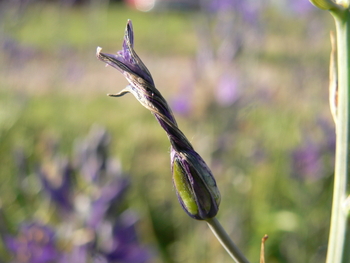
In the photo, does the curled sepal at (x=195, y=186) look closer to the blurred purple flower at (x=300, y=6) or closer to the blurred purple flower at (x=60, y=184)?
the blurred purple flower at (x=60, y=184)

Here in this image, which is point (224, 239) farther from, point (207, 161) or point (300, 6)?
point (300, 6)

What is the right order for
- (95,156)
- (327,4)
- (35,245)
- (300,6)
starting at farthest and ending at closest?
1. (300,6)
2. (95,156)
3. (35,245)
4. (327,4)

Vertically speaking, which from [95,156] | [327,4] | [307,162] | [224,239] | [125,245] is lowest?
[307,162]

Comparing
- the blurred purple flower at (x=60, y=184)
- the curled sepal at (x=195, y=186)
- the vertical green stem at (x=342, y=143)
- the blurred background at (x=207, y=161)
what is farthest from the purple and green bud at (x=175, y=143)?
the blurred purple flower at (x=60, y=184)

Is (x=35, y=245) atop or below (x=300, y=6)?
below

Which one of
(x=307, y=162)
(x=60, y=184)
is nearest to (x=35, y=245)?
A: (x=60, y=184)

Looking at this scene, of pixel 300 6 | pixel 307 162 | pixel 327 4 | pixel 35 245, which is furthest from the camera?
pixel 300 6

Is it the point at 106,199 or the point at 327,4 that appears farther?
the point at 106,199

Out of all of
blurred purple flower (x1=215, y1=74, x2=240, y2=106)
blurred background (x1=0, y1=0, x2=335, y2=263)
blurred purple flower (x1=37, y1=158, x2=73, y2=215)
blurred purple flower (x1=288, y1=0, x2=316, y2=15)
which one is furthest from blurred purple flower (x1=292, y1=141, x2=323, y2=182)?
blurred purple flower (x1=37, y1=158, x2=73, y2=215)
